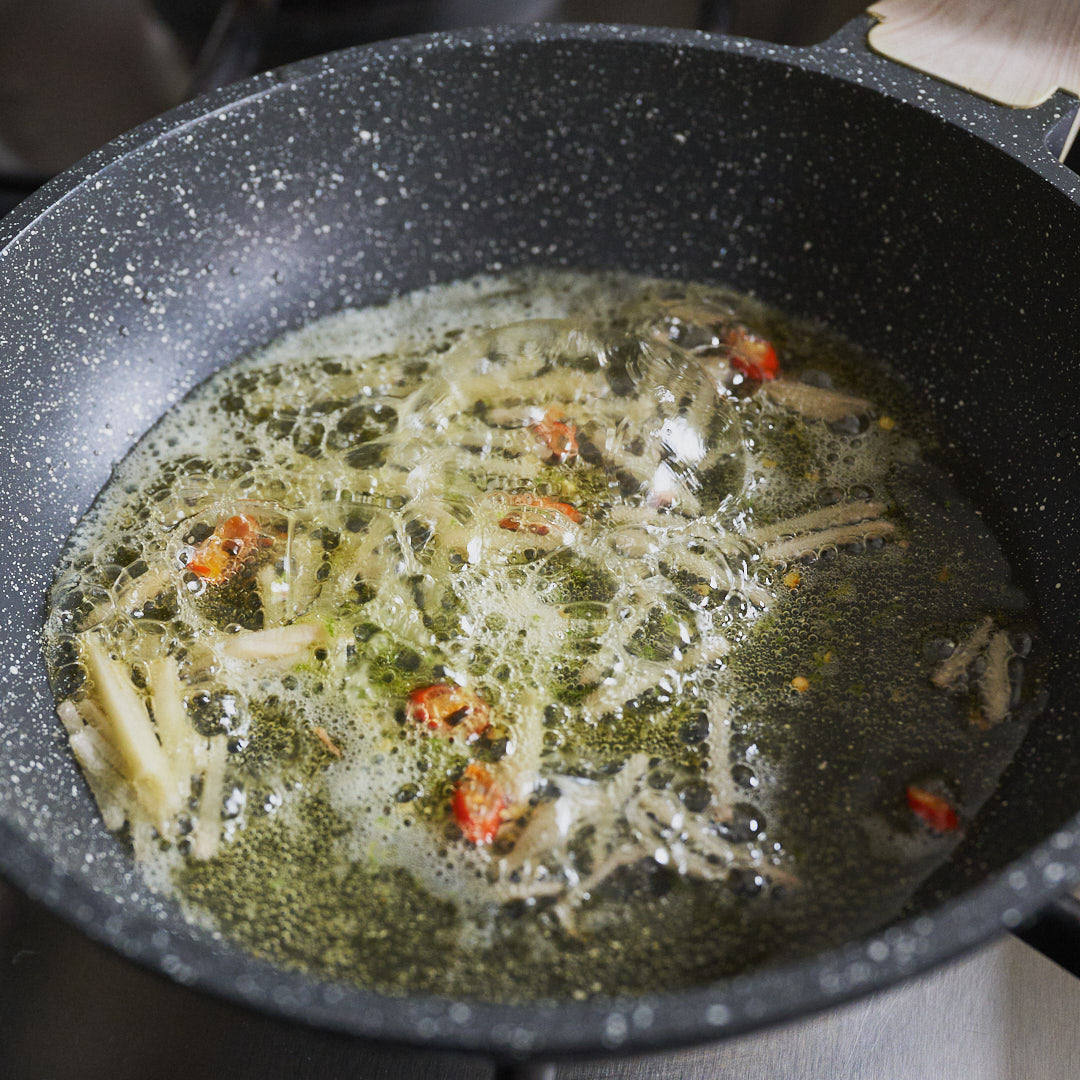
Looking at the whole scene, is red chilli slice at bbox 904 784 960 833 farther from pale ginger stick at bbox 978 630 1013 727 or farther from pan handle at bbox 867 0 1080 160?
pan handle at bbox 867 0 1080 160

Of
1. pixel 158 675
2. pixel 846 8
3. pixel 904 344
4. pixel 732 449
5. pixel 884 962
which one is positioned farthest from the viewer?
pixel 846 8

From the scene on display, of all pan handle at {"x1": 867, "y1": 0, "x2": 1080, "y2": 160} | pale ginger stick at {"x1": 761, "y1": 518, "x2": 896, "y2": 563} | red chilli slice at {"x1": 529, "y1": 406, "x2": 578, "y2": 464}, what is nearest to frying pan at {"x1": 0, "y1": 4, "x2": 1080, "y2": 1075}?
pan handle at {"x1": 867, "y1": 0, "x2": 1080, "y2": 160}

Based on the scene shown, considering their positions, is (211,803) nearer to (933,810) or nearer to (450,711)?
(450,711)

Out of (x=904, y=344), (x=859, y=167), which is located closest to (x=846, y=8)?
(x=859, y=167)

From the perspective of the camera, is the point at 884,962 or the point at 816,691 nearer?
the point at 884,962

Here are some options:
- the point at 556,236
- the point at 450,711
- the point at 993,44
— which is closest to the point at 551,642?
the point at 450,711

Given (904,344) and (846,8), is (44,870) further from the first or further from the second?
(846,8)

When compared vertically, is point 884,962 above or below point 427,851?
above

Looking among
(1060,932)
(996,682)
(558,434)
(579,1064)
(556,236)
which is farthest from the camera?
(556,236)
